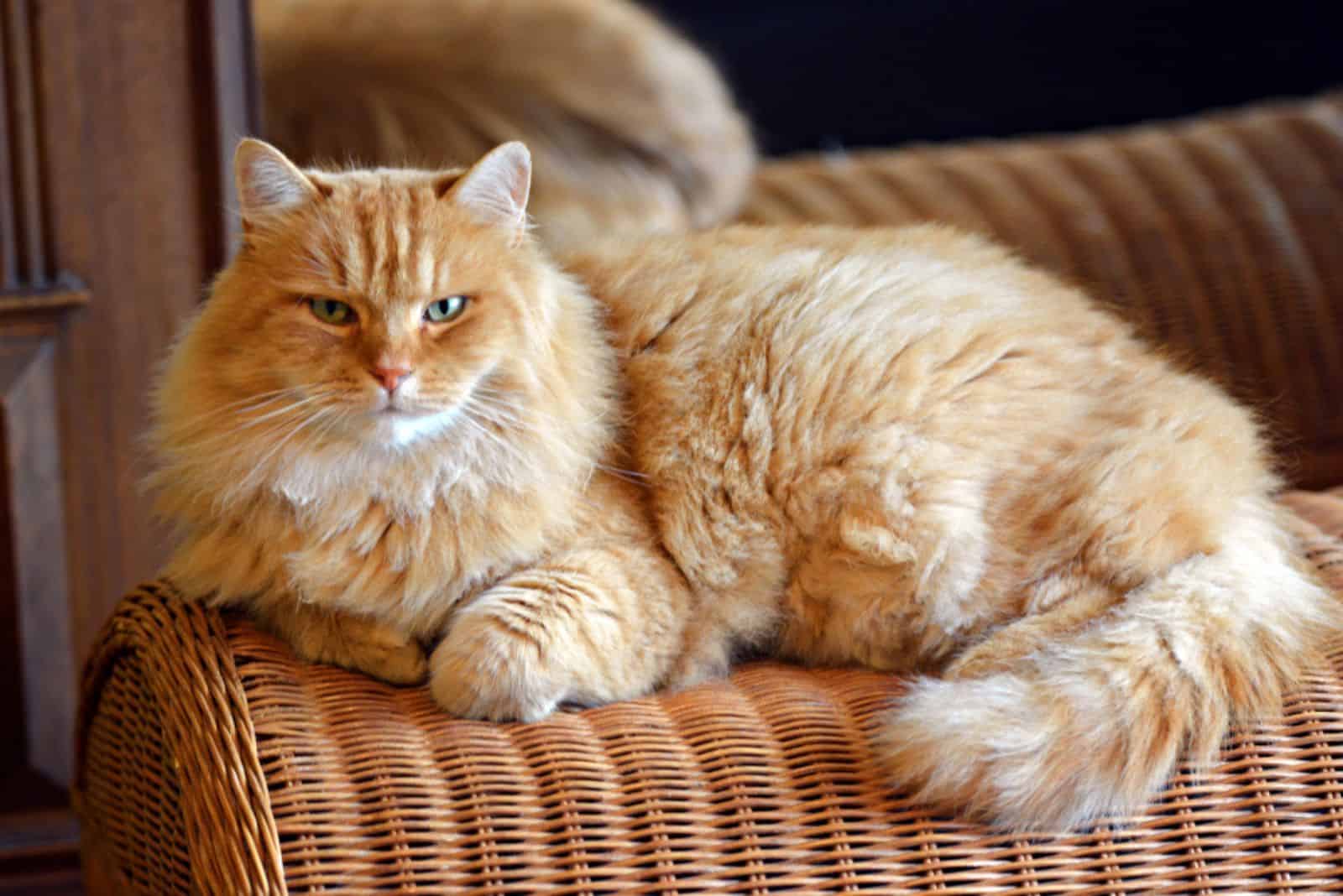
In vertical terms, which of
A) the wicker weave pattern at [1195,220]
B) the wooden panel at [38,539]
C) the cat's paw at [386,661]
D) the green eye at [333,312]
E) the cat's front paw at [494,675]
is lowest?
the wooden panel at [38,539]

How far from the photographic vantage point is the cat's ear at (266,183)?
1.31 meters

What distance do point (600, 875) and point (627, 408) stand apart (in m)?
0.57

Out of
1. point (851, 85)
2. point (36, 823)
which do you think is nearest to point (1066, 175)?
point (851, 85)

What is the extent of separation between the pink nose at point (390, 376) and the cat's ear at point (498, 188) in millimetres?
229

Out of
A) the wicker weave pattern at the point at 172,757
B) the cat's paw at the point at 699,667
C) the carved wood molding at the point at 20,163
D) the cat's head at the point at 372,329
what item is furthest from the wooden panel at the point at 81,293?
the cat's paw at the point at 699,667

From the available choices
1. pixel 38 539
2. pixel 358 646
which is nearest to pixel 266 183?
pixel 358 646

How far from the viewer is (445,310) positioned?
1345mm

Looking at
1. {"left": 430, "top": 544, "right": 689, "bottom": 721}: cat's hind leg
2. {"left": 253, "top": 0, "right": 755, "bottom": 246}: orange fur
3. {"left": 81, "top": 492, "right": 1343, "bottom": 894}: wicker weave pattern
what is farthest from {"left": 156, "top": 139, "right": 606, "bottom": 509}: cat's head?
{"left": 253, "top": 0, "right": 755, "bottom": 246}: orange fur

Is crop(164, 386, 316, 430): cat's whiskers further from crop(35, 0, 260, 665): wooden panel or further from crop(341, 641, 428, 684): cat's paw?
crop(35, 0, 260, 665): wooden panel

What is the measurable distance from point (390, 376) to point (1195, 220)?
2.08 meters

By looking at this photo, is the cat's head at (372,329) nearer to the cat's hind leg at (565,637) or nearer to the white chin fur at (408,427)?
the white chin fur at (408,427)

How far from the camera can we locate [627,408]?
5.02 ft

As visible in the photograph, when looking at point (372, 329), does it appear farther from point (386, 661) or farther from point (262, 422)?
point (386, 661)

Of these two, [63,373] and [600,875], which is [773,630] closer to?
[600,875]
